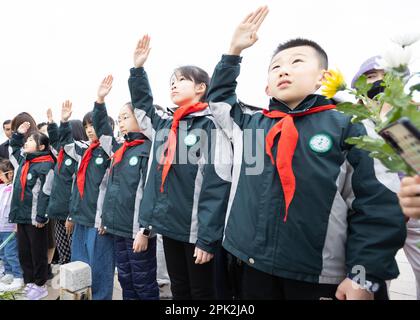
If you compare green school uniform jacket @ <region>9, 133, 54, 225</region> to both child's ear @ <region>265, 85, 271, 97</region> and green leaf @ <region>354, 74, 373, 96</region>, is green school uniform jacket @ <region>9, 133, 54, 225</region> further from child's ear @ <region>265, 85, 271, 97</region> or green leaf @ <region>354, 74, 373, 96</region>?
green leaf @ <region>354, 74, 373, 96</region>

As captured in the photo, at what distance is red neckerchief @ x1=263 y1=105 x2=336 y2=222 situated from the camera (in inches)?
50.1

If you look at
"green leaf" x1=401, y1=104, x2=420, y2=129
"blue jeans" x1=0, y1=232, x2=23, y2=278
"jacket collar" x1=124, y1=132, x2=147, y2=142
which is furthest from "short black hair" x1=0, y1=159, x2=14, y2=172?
"green leaf" x1=401, y1=104, x2=420, y2=129

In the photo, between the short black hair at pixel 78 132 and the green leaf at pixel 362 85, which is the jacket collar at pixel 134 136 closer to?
the short black hair at pixel 78 132

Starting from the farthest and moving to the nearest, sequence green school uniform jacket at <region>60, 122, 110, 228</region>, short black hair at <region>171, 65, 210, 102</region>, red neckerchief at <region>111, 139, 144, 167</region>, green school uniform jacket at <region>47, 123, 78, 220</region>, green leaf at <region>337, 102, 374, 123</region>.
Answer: green school uniform jacket at <region>47, 123, 78, 220</region>, green school uniform jacket at <region>60, 122, 110, 228</region>, red neckerchief at <region>111, 139, 144, 167</region>, short black hair at <region>171, 65, 210, 102</region>, green leaf at <region>337, 102, 374, 123</region>

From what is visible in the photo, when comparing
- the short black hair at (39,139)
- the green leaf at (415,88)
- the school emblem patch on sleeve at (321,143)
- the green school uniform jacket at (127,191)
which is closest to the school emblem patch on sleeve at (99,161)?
the green school uniform jacket at (127,191)

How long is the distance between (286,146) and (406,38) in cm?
Result: 65

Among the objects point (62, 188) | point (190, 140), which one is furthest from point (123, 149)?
point (62, 188)

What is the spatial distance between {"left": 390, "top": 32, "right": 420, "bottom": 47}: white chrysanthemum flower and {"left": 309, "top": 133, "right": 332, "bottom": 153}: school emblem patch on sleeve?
1.92ft

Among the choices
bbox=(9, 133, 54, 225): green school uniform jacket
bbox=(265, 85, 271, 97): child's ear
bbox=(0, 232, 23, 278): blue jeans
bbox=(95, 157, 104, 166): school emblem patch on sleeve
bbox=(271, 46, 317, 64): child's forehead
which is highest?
bbox=(271, 46, 317, 64): child's forehead

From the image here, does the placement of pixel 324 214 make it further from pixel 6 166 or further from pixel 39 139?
pixel 6 166

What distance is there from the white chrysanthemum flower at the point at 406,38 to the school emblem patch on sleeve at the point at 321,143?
586 millimetres

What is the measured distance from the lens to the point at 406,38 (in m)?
0.75

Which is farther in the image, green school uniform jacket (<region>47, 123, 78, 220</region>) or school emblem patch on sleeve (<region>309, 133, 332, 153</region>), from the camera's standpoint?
green school uniform jacket (<region>47, 123, 78, 220</region>)

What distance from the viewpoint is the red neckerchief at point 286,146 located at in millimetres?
1271
